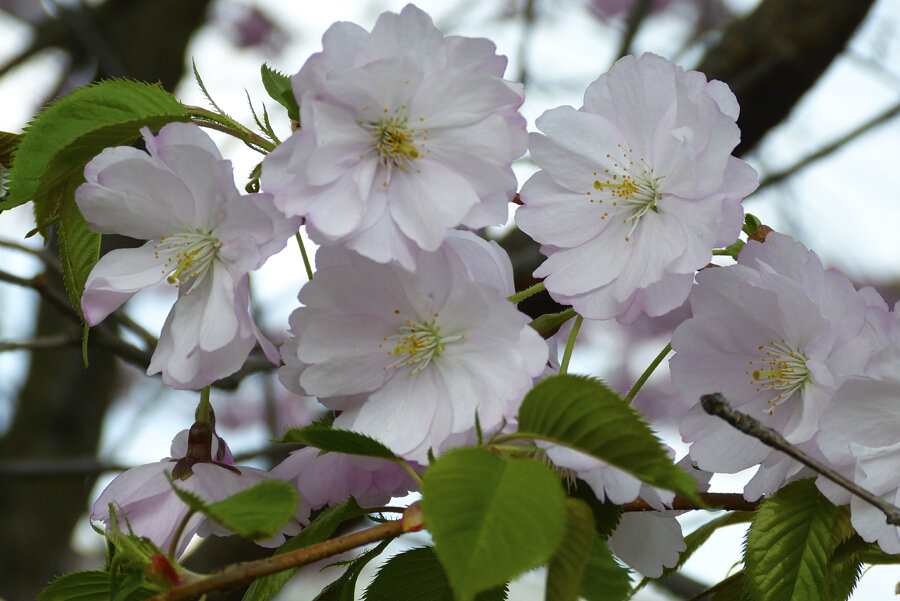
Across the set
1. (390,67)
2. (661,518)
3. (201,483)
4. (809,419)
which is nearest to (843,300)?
(809,419)

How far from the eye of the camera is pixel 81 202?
2.11ft

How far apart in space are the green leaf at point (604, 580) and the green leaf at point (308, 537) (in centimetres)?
18

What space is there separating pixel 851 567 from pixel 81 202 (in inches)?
23.1

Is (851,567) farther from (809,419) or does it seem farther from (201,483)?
(201,483)

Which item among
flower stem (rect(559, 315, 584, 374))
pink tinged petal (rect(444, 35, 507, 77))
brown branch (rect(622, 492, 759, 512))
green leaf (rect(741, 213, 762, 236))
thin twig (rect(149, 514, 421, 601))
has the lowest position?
thin twig (rect(149, 514, 421, 601))

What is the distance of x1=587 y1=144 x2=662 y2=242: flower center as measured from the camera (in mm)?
735

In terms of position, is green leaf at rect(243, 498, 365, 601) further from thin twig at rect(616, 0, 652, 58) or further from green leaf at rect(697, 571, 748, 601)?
thin twig at rect(616, 0, 652, 58)

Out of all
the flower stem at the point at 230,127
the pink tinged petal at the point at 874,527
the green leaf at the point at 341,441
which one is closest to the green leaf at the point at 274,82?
the flower stem at the point at 230,127

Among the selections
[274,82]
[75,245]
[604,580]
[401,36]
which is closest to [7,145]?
[75,245]

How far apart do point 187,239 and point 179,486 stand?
18 cm

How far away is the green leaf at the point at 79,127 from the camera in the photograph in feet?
2.05

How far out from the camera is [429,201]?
60 cm

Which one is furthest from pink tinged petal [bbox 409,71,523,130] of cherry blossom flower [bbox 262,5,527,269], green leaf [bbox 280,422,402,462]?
green leaf [bbox 280,422,402,462]

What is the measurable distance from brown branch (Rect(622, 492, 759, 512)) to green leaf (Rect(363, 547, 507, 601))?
0.37ft
